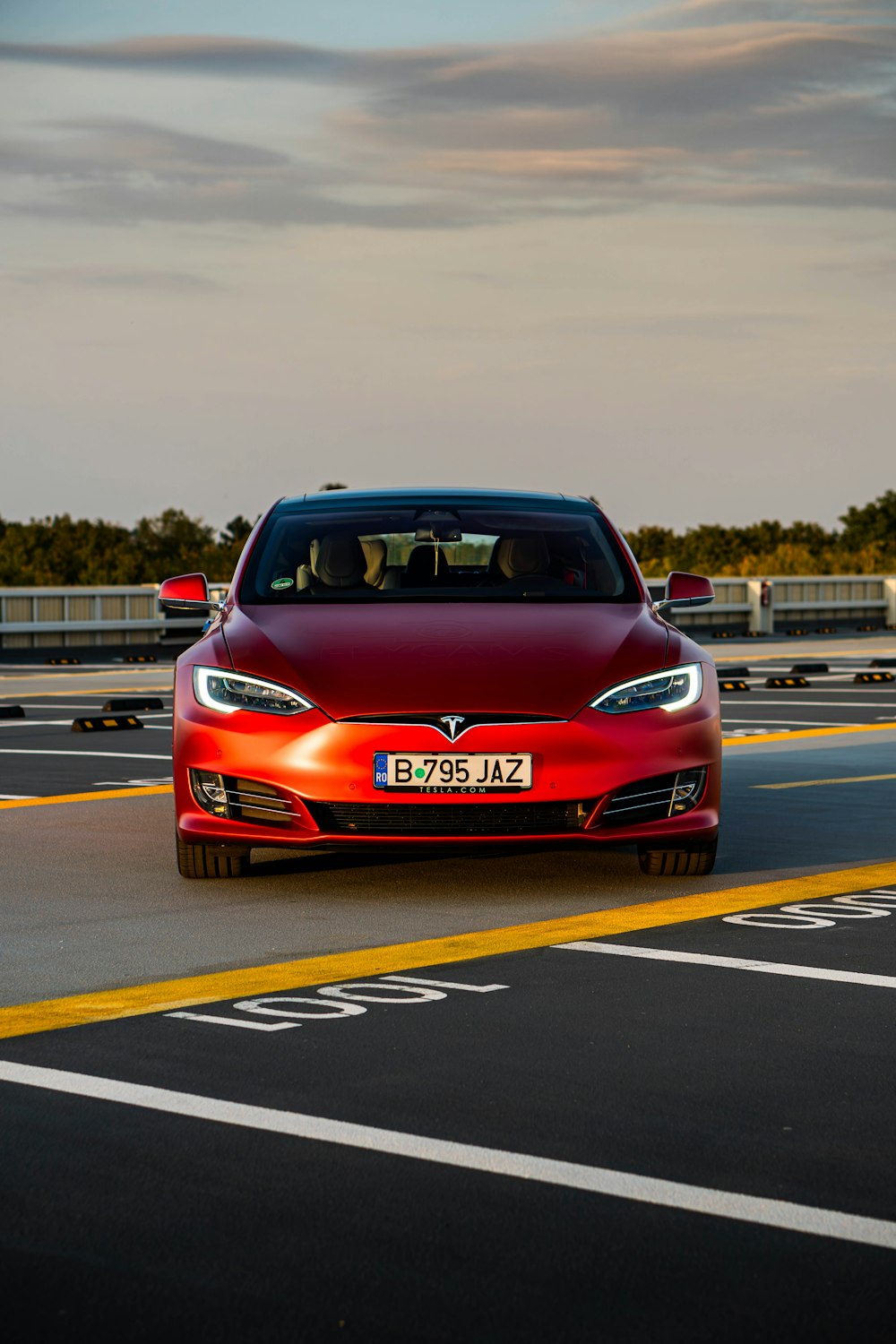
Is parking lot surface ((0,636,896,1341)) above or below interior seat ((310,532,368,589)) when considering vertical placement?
below

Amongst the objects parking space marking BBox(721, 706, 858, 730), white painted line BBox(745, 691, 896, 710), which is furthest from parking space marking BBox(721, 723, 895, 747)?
white painted line BBox(745, 691, 896, 710)

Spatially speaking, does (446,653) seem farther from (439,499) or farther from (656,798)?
(439,499)

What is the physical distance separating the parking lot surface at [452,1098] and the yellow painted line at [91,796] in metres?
2.31

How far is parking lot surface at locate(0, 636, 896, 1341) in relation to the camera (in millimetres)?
3625

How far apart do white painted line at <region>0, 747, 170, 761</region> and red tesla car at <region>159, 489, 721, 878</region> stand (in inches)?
223

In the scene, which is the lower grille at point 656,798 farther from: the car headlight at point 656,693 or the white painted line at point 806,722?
the white painted line at point 806,722

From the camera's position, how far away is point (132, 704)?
19.8 m

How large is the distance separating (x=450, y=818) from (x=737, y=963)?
1531 mm

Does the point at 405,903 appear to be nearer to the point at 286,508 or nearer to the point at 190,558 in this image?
the point at 286,508

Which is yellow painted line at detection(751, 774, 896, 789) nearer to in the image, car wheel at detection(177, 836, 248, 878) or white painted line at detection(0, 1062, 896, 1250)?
car wheel at detection(177, 836, 248, 878)

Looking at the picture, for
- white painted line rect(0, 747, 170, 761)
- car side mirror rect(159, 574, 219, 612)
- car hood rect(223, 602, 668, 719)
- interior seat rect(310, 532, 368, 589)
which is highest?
interior seat rect(310, 532, 368, 589)

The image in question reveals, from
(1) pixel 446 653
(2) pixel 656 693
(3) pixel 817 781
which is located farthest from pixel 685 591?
(3) pixel 817 781

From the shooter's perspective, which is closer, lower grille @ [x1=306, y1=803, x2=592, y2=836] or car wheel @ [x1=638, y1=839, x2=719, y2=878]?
lower grille @ [x1=306, y1=803, x2=592, y2=836]

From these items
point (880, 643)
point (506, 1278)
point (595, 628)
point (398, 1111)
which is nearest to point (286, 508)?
point (595, 628)
